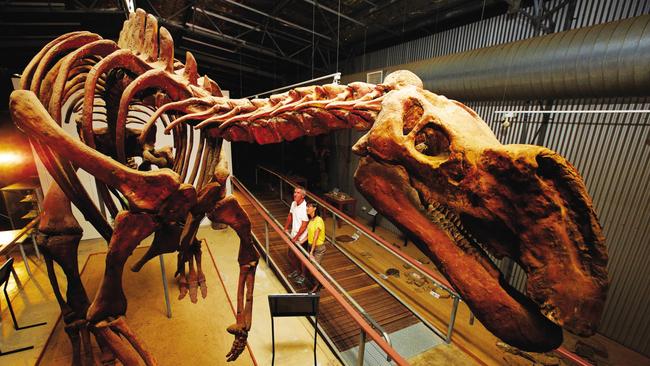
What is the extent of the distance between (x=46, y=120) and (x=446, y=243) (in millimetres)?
2631

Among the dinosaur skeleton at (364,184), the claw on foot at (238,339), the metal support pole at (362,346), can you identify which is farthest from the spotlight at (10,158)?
the metal support pole at (362,346)

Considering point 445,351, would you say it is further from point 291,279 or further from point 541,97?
point 541,97

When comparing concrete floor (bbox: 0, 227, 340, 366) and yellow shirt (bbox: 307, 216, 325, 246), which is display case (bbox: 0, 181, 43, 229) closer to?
concrete floor (bbox: 0, 227, 340, 366)

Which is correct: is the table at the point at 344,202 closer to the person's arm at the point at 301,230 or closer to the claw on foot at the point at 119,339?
the person's arm at the point at 301,230

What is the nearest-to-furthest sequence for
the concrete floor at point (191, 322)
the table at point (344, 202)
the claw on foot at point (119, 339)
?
the claw on foot at point (119, 339) → the concrete floor at point (191, 322) → the table at point (344, 202)

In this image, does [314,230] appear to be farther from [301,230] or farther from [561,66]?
[561,66]

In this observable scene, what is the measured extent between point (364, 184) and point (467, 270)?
2.26 ft

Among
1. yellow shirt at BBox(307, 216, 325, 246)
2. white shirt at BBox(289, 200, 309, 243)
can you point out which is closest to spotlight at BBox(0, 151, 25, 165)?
white shirt at BBox(289, 200, 309, 243)

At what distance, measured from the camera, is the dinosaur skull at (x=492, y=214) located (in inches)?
39.3

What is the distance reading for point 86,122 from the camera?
6.84ft

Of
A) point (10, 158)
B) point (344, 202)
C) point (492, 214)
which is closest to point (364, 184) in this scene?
point (492, 214)

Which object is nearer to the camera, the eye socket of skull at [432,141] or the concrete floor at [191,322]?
the eye socket of skull at [432,141]

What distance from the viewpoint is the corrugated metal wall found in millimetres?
4074

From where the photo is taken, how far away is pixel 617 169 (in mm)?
4301
